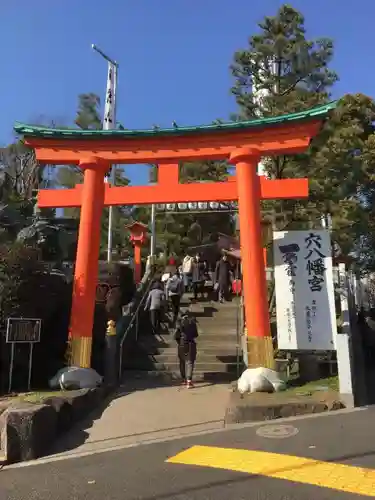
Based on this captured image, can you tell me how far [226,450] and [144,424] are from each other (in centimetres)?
200

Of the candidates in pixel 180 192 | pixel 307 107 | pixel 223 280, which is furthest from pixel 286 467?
pixel 307 107

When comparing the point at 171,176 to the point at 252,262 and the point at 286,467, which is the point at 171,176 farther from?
the point at 286,467

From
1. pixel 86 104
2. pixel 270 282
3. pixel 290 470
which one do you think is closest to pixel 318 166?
pixel 270 282

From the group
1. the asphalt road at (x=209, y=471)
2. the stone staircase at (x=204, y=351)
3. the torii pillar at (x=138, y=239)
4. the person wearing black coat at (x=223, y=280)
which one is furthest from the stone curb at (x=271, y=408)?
the torii pillar at (x=138, y=239)

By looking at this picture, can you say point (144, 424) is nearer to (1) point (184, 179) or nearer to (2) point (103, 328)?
(2) point (103, 328)

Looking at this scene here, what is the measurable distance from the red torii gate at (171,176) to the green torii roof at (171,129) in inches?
0.8

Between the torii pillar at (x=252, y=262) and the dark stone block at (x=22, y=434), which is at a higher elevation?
the torii pillar at (x=252, y=262)

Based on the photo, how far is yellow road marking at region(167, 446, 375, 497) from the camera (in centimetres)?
449

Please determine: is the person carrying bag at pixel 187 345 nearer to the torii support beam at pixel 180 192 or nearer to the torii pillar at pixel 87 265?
the torii pillar at pixel 87 265

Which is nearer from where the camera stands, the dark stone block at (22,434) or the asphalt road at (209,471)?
the asphalt road at (209,471)

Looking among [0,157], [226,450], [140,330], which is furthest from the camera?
[0,157]

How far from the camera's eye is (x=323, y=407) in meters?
7.60

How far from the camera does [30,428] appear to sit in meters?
6.17

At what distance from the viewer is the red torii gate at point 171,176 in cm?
975
